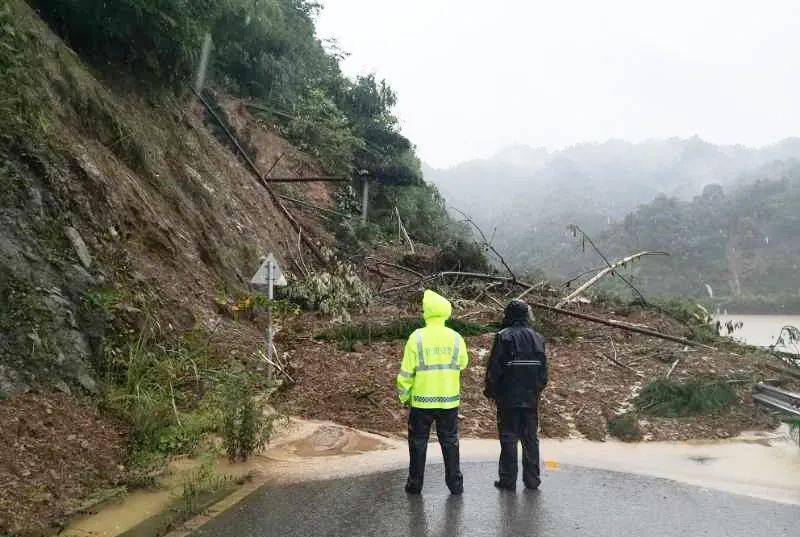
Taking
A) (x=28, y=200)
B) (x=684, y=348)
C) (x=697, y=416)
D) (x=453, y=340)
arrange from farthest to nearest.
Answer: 1. (x=684, y=348)
2. (x=697, y=416)
3. (x=28, y=200)
4. (x=453, y=340)

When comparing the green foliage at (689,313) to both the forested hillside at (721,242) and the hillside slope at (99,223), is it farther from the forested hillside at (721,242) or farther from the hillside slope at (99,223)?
the forested hillside at (721,242)

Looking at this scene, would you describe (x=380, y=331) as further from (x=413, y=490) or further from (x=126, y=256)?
(x=413, y=490)

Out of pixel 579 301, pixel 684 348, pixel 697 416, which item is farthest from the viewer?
pixel 579 301

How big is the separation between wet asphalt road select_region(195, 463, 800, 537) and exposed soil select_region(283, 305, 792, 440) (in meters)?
2.41

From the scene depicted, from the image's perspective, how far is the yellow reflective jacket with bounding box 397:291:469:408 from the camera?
5.70m

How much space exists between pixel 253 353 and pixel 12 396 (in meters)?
4.20

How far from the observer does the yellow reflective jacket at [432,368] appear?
5.70 m

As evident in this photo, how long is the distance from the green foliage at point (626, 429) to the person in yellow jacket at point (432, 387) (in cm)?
374

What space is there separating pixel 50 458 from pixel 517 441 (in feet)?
13.0

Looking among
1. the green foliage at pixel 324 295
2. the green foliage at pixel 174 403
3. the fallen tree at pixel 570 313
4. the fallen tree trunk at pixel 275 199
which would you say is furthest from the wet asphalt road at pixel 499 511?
the fallen tree trunk at pixel 275 199

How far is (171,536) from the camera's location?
4738 millimetres

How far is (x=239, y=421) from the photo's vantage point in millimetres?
6633

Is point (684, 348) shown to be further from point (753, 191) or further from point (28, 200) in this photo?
point (753, 191)

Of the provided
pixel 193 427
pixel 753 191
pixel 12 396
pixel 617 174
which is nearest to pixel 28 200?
pixel 12 396
